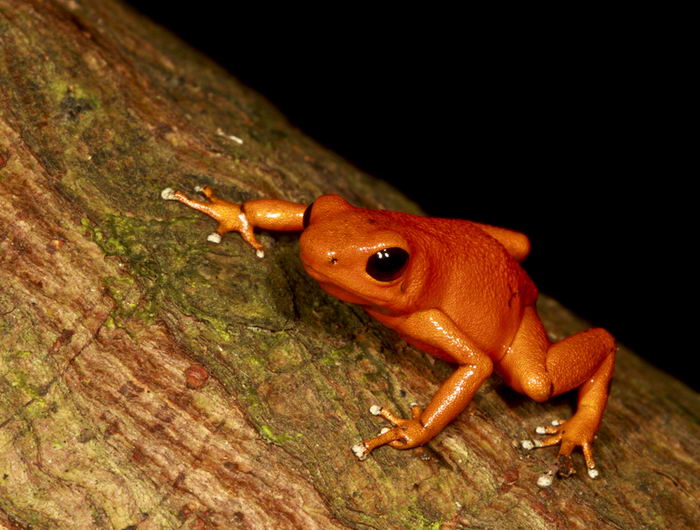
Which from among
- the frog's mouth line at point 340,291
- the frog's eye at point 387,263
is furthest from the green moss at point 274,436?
the frog's eye at point 387,263

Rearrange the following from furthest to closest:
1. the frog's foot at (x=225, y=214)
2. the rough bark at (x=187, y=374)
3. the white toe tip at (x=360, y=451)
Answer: the frog's foot at (x=225, y=214), the white toe tip at (x=360, y=451), the rough bark at (x=187, y=374)

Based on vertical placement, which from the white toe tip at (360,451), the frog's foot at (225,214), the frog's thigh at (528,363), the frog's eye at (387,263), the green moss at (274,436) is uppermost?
the frog's eye at (387,263)

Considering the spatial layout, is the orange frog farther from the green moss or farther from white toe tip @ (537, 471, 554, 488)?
the green moss

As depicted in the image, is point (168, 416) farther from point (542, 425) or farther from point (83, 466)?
point (542, 425)

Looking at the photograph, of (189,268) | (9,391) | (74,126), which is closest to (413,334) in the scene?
(189,268)

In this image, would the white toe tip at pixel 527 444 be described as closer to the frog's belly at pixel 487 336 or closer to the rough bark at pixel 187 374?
the rough bark at pixel 187 374

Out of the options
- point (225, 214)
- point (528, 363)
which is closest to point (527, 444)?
point (528, 363)

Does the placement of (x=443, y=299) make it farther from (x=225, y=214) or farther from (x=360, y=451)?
(x=225, y=214)
